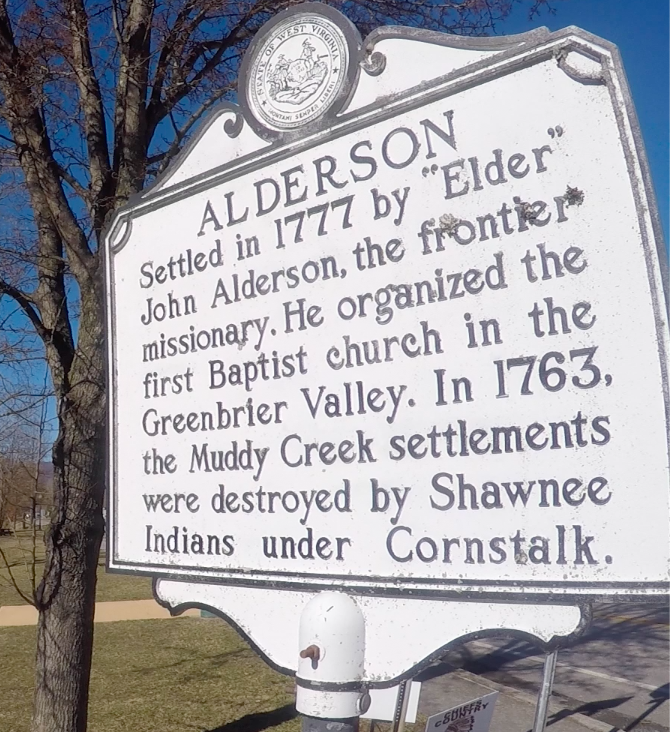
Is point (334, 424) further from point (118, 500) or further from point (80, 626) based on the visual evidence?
point (80, 626)

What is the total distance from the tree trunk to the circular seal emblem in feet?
7.57

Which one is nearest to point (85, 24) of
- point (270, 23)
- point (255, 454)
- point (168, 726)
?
point (270, 23)

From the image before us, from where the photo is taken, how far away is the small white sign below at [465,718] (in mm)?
3307

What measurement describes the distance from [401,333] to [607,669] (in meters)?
10.1

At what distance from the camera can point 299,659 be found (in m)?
1.67

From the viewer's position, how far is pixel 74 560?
13.8 feet

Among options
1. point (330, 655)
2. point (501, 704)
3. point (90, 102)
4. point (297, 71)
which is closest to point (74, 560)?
point (90, 102)

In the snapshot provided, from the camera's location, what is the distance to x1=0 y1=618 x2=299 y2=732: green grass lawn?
22.7 feet

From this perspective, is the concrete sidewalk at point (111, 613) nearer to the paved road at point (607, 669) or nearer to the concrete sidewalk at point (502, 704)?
the paved road at point (607, 669)

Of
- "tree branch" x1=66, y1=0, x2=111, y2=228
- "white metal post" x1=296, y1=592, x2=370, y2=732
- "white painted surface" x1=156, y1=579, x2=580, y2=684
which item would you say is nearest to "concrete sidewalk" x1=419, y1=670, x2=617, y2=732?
"tree branch" x1=66, y1=0, x2=111, y2=228

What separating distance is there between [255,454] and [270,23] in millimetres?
1092

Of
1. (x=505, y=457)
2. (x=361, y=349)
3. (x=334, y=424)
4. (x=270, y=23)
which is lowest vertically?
(x=505, y=457)

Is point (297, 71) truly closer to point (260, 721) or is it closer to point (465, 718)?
point (465, 718)

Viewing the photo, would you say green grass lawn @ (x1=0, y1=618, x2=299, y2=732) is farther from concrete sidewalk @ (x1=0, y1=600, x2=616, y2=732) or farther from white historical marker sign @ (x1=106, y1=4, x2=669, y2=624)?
white historical marker sign @ (x1=106, y1=4, x2=669, y2=624)
